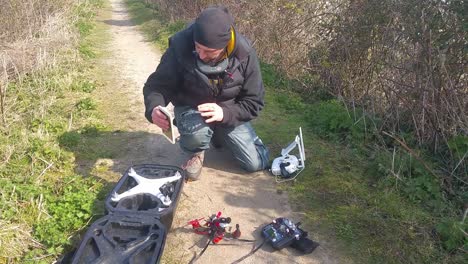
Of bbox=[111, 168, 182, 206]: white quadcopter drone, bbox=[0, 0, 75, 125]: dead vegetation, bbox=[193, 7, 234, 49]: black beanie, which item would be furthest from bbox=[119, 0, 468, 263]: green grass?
bbox=[0, 0, 75, 125]: dead vegetation

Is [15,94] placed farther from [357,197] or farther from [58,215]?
[357,197]

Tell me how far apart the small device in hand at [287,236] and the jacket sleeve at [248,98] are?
0.98 meters

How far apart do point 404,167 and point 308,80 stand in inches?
112

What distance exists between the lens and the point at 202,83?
332cm

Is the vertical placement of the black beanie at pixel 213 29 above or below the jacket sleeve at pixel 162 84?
above

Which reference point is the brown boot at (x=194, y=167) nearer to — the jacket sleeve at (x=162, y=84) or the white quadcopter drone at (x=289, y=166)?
the jacket sleeve at (x=162, y=84)

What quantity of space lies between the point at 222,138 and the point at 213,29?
1226 millimetres

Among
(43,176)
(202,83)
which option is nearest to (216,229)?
(202,83)

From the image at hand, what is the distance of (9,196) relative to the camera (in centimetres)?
298

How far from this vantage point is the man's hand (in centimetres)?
309

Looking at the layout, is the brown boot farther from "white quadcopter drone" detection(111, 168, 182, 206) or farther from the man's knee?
"white quadcopter drone" detection(111, 168, 182, 206)

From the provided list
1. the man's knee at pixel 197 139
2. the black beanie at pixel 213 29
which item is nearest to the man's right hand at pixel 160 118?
the man's knee at pixel 197 139

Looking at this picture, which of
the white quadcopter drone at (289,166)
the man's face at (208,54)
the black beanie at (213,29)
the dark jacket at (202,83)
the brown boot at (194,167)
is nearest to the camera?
the black beanie at (213,29)

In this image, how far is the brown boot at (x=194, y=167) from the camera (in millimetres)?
3547
